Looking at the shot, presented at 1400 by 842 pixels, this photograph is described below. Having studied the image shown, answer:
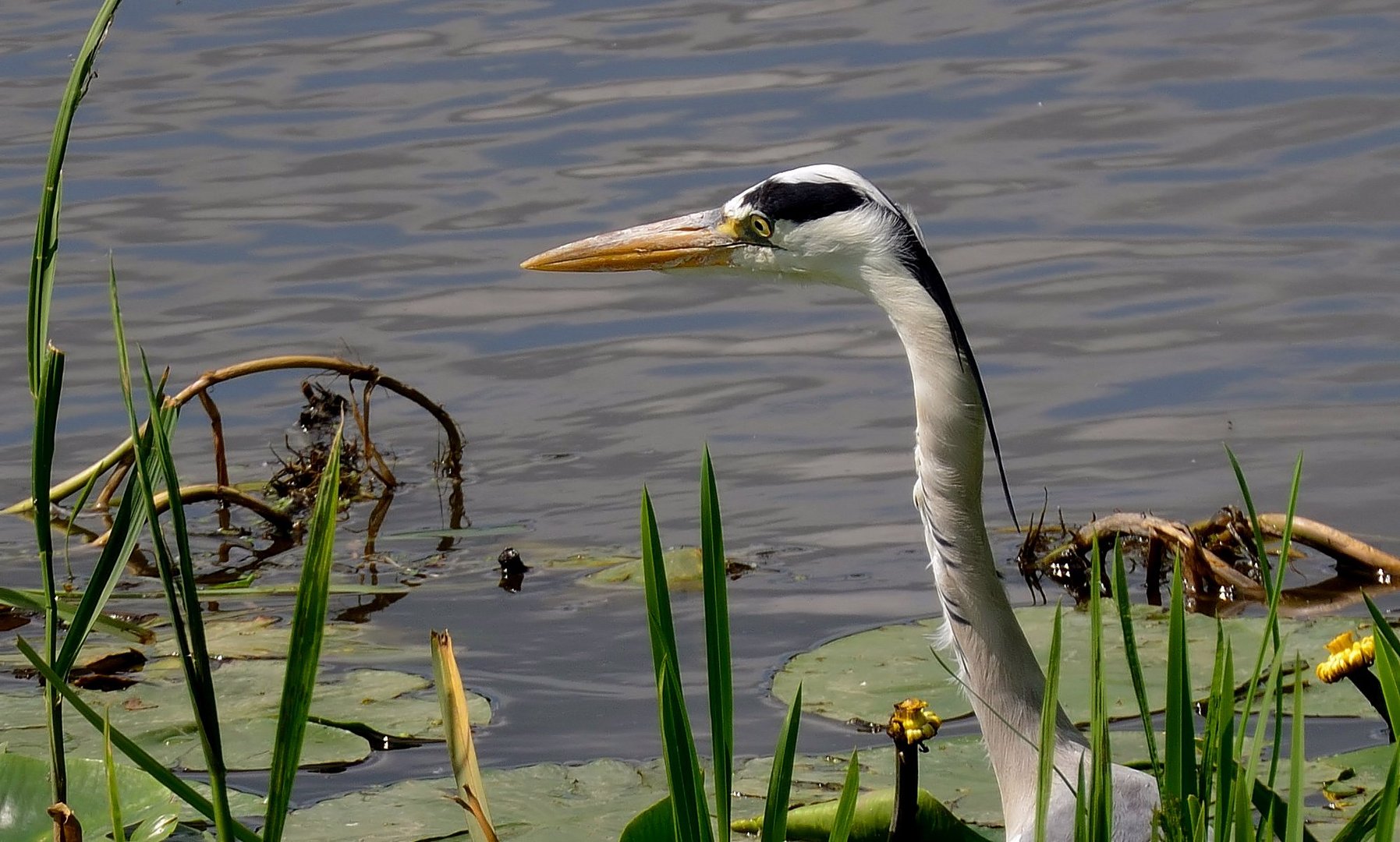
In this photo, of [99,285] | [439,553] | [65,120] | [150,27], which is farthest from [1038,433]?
[150,27]

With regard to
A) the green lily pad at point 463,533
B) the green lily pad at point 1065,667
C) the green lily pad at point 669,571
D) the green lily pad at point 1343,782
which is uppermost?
the green lily pad at point 1343,782

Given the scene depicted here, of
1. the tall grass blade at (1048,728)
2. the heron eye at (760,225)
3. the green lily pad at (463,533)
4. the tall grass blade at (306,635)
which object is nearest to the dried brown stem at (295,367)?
the green lily pad at (463,533)

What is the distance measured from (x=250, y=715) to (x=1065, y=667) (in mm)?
1850

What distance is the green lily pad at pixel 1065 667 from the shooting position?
4000 mm

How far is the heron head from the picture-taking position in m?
3.34

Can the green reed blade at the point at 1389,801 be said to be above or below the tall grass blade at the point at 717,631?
below

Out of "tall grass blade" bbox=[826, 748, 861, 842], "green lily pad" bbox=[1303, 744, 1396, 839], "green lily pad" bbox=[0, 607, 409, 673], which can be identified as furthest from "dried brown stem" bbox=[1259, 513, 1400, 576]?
"tall grass blade" bbox=[826, 748, 861, 842]

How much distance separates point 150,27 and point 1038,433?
709 centimetres

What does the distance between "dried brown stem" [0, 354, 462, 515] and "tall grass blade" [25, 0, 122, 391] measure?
257 centimetres

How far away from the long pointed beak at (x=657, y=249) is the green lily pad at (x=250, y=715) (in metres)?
1.04

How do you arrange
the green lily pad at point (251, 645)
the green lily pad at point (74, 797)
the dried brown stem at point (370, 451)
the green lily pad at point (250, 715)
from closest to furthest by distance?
the green lily pad at point (74, 797)
the green lily pad at point (250, 715)
the green lily pad at point (251, 645)
the dried brown stem at point (370, 451)

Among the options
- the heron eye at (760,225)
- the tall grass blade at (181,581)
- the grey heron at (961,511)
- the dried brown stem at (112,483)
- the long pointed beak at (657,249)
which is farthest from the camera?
the dried brown stem at (112,483)

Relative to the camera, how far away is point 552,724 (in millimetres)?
4465

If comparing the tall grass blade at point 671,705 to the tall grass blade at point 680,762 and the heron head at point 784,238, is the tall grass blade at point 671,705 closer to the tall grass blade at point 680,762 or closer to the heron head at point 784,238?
the tall grass blade at point 680,762
